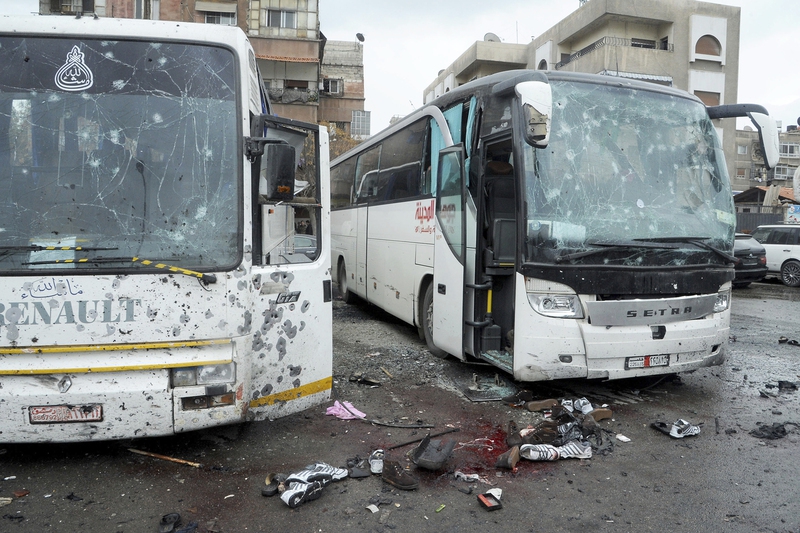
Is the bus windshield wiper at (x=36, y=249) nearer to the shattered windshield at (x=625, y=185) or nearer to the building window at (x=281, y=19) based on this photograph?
the shattered windshield at (x=625, y=185)

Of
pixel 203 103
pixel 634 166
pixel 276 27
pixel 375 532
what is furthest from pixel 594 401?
pixel 276 27

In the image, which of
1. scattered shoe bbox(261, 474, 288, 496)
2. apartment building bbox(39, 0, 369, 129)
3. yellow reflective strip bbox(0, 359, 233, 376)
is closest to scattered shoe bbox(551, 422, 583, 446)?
scattered shoe bbox(261, 474, 288, 496)

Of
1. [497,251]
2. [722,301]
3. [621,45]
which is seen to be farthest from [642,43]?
Result: [497,251]

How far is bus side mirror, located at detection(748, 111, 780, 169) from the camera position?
6.03 metres

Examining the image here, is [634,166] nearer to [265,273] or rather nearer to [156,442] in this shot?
[265,273]

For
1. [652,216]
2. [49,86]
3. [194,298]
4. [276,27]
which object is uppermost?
[276,27]

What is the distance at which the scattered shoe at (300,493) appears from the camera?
145 inches

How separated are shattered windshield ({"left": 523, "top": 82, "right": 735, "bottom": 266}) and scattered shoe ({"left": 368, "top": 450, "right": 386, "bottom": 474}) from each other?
218cm

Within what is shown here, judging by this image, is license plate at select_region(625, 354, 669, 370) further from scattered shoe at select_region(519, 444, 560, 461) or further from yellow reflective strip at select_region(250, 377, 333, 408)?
yellow reflective strip at select_region(250, 377, 333, 408)

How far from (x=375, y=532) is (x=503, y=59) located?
4077 cm

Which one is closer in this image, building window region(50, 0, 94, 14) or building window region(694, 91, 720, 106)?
building window region(50, 0, 94, 14)

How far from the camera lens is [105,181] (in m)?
3.96

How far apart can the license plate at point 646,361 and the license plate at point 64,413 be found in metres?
4.41

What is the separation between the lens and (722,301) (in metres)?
6.07
